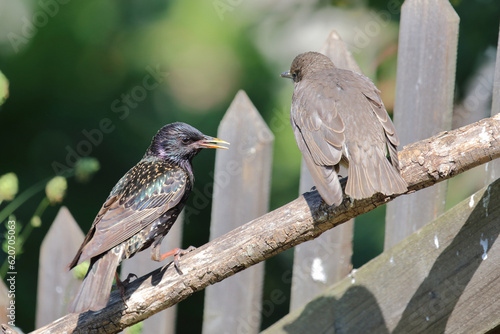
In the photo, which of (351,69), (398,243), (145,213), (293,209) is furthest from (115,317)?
(351,69)

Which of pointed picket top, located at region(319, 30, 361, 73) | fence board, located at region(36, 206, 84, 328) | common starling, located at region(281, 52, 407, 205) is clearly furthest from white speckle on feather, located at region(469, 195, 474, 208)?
fence board, located at region(36, 206, 84, 328)

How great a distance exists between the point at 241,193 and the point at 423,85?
97 cm

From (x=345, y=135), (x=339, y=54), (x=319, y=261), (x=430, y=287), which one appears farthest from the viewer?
(x=339, y=54)

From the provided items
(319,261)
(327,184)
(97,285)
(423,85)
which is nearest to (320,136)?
(327,184)

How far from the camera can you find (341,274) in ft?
10.1

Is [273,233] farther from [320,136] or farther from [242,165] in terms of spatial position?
[242,165]

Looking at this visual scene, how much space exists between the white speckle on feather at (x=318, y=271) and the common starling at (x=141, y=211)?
2.14 feet

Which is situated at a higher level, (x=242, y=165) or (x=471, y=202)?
(x=242, y=165)

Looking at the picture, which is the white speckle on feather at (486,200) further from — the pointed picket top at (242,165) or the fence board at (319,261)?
the pointed picket top at (242,165)

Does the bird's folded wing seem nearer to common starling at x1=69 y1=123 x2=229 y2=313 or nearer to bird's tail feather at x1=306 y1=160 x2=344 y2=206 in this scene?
common starling at x1=69 y1=123 x2=229 y2=313

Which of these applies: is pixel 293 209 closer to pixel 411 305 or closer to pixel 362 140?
pixel 362 140

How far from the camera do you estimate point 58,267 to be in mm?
3594

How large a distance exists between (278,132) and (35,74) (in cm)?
177

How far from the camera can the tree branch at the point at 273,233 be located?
2432 millimetres
